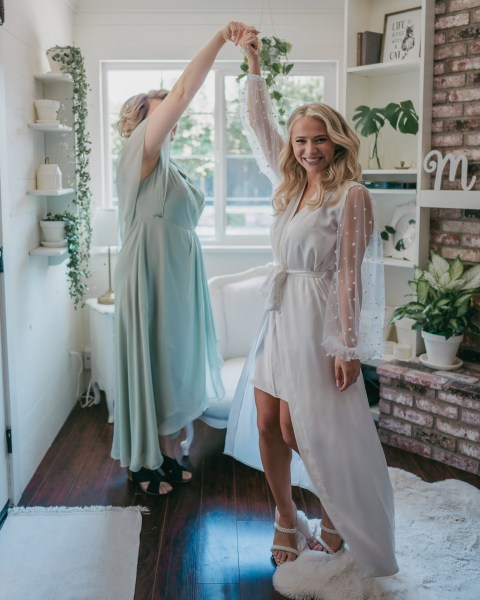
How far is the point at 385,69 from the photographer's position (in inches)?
144

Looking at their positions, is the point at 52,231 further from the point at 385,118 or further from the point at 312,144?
the point at 385,118

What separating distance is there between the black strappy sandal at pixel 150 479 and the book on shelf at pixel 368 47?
2.43 m

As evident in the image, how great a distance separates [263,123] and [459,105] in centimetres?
139

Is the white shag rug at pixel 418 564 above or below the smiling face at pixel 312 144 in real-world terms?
below

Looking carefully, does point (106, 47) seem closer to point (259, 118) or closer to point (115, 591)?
point (259, 118)

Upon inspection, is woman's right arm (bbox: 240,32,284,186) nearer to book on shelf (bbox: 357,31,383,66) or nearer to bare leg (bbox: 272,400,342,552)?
bare leg (bbox: 272,400,342,552)

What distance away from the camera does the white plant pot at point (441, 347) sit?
3.28m

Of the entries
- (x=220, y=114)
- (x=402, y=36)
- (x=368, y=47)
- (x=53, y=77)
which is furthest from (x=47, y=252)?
(x=402, y=36)

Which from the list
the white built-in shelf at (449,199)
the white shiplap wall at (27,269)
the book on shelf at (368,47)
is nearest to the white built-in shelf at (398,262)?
the white built-in shelf at (449,199)

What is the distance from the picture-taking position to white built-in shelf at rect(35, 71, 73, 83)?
10.6ft

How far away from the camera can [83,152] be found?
11.7 feet

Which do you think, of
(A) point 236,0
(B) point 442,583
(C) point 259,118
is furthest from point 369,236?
(A) point 236,0

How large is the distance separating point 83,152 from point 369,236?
79.6 inches

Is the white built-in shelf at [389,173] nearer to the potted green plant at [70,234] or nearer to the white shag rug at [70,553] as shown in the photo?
the potted green plant at [70,234]
